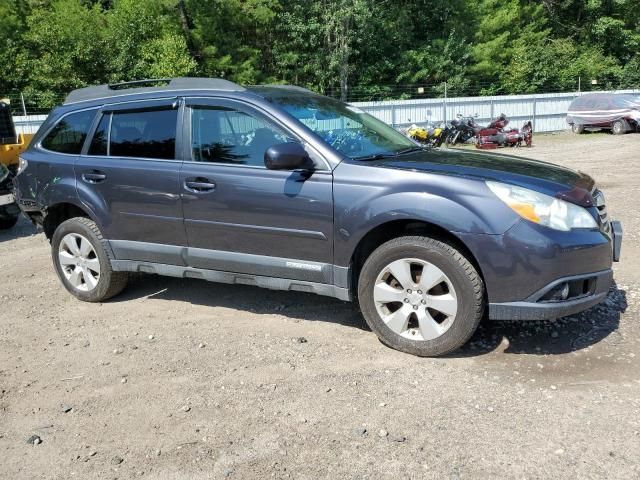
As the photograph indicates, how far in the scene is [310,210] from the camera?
14.0 feet

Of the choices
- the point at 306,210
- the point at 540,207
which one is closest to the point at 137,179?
the point at 306,210

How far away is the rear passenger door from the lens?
4.89 meters

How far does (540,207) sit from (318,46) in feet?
97.7

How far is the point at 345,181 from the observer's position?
13.7ft

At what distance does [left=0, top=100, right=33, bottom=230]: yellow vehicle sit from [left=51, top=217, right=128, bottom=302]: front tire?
384 cm

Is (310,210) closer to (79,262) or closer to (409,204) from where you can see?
(409,204)

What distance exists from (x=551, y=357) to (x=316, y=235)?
174cm

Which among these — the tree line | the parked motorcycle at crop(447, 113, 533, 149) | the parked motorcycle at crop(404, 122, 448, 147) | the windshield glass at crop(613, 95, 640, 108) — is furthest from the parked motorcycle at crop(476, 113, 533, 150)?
the tree line

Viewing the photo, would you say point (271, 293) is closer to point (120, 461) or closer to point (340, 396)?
point (340, 396)

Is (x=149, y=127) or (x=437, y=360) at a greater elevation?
(x=149, y=127)

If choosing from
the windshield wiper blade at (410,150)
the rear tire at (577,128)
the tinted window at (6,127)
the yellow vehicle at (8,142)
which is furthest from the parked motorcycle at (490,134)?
the windshield wiper blade at (410,150)

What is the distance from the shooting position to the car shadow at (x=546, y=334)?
424cm

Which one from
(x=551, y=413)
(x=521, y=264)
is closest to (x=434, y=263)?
(x=521, y=264)

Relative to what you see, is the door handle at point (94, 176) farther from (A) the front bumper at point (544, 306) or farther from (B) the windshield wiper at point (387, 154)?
(A) the front bumper at point (544, 306)
